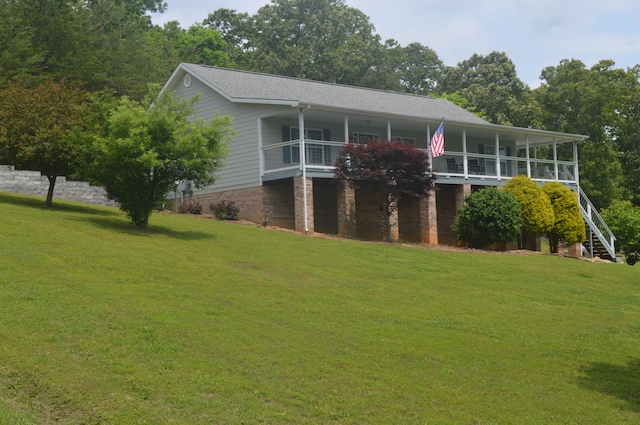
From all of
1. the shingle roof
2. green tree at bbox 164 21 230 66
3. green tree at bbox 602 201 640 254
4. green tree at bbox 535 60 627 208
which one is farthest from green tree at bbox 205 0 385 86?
green tree at bbox 602 201 640 254

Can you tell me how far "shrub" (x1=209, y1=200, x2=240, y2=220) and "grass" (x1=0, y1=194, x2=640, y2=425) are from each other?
775 cm

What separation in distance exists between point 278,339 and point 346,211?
17249 mm

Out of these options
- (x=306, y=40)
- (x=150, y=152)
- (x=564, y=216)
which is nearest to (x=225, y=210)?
(x=150, y=152)

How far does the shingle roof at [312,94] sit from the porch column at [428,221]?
11.3ft

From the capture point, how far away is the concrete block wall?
3003 centimetres

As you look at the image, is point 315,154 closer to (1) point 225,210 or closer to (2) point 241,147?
(2) point 241,147

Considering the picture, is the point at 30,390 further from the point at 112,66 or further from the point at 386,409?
the point at 112,66

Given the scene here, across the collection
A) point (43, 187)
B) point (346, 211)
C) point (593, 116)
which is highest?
Result: point (593, 116)

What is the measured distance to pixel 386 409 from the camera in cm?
991

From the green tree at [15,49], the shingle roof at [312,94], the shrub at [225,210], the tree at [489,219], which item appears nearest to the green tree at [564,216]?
the tree at [489,219]

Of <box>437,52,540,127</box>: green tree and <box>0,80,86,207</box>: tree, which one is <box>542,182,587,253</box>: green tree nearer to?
<box>0,80,86,207</box>: tree

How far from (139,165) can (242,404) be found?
13.4 meters

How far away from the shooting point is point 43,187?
3052cm

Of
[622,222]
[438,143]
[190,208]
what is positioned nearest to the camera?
[438,143]
